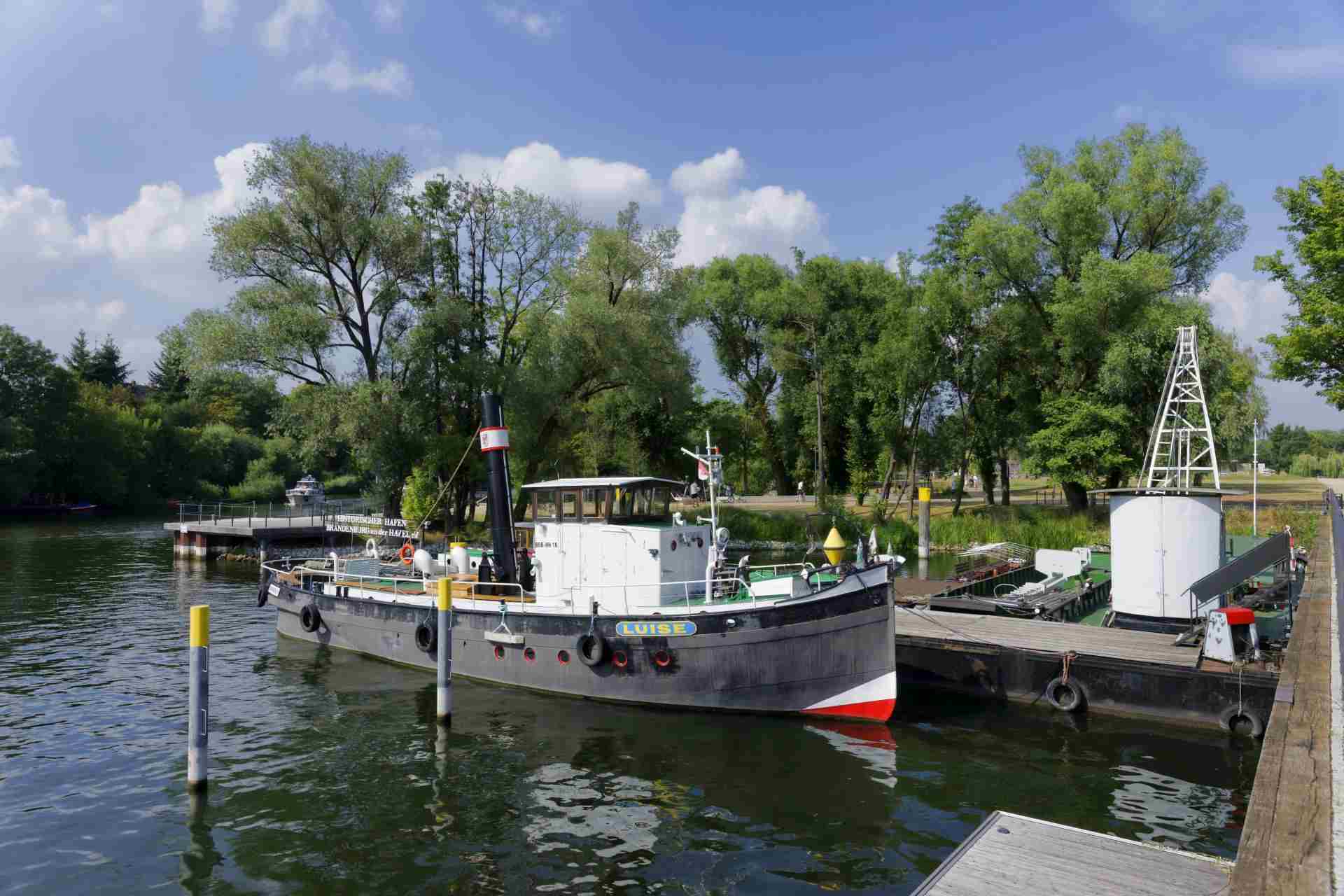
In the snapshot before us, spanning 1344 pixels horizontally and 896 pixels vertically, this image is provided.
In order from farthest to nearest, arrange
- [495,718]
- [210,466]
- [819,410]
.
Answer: [210,466] → [819,410] → [495,718]

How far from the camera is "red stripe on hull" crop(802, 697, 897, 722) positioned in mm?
14789

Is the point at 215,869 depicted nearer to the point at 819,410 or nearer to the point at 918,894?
the point at 918,894

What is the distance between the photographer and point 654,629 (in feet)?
51.4

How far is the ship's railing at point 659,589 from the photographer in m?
16.2

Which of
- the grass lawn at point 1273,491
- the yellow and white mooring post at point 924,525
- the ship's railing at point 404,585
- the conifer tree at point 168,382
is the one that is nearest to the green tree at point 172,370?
the conifer tree at point 168,382

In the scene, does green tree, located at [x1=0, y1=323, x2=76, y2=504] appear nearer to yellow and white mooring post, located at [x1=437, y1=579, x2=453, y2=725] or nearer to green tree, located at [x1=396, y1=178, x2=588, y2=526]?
green tree, located at [x1=396, y1=178, x2=588, y2=526]

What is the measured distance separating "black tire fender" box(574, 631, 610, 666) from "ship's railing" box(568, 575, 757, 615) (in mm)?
708

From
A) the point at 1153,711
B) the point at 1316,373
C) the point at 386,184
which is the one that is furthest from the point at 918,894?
the point at 386,184

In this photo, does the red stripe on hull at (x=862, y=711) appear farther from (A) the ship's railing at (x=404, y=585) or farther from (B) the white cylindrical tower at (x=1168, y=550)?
(B) the white cylindrical tower at (x=1168, y=550)

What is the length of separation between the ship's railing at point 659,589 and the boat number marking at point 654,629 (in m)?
0.33

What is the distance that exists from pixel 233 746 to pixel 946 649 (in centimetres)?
1314

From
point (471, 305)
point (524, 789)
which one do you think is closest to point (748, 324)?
point (471, 305)

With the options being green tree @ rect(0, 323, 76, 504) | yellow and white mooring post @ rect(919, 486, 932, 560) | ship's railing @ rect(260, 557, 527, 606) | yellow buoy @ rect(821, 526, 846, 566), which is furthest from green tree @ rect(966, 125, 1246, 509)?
green tree @ rect(0, 323, 76, 504)

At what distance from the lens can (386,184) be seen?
125ft
